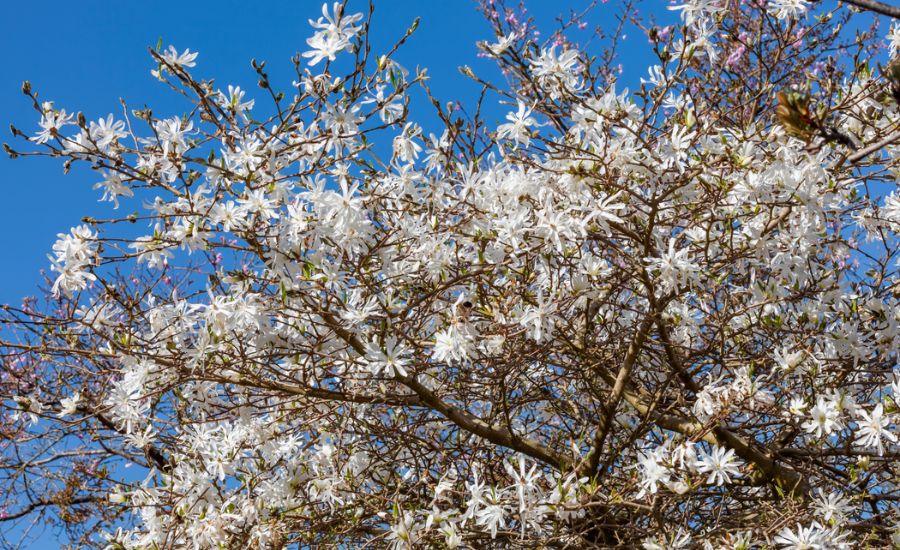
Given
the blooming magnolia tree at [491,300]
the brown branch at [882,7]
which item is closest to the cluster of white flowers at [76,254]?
the blooming magnolia tree at [491,300]

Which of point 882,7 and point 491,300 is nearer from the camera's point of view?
point 882,7

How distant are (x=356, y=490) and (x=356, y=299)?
1124 mm

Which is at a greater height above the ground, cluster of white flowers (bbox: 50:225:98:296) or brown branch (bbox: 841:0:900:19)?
cluster of white flowers (bbox: 50:225:98:296)

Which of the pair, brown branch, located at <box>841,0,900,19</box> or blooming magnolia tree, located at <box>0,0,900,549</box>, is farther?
blooming magnolia tree, located at <box>0,0,900,549</box>

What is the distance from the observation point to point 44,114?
288cm

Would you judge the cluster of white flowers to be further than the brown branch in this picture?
Yes

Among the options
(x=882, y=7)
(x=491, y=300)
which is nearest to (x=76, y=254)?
(x=491, y=300)

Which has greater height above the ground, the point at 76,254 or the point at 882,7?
the point at 76,254

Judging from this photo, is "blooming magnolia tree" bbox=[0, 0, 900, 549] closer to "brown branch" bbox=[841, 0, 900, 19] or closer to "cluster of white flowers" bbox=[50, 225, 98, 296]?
"cluster of white flowers" bbox=[50, 225, 98, 296]

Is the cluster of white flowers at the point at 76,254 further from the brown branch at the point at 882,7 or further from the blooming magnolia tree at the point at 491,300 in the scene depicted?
the brown branch at the point at 882,7

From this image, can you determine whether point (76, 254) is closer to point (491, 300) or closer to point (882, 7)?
point (491, 300)

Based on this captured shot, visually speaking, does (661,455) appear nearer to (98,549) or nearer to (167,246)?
(167,246)

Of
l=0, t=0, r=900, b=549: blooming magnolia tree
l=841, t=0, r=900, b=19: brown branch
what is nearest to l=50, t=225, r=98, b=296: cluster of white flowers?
l=0, t=0, r=900, b=549: blooming magnolia tree

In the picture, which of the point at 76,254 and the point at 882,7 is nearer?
the point at 882,7
